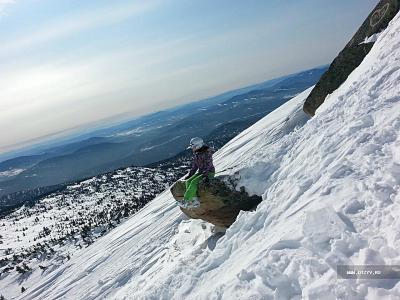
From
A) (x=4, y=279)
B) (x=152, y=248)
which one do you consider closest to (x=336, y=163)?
(x=152, y=248)

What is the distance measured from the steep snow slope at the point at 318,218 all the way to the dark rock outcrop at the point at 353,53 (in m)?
1.63

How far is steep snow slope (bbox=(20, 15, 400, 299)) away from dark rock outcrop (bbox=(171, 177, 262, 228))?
510 mm

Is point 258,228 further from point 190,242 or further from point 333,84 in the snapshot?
point 333,84

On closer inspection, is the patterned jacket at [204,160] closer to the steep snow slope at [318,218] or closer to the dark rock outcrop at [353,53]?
the steep snow slope at [318,218]

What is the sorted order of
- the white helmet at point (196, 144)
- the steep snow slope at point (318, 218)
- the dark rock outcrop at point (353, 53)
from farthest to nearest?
the dark rock outcrop at point (353, 53)
the white helmet at point (196, 144)
the steep snow slope at point (318, 218)

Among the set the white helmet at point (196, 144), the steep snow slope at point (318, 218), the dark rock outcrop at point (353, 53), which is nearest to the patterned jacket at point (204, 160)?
the white helmet at point (196, 144)

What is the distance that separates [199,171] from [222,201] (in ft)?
5.06

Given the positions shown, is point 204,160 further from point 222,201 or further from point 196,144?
point 222,201

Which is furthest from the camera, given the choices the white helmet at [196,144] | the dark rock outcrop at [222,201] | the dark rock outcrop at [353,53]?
the dark rock outcrop at [353,53]

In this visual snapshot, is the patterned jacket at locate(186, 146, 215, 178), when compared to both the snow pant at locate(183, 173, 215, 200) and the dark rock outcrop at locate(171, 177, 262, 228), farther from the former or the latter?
the dark rock outcrop at locate(171, 177, 262, 228)

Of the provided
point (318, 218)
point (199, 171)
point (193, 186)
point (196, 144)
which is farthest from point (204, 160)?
point (318, 218)

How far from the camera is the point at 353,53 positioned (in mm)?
18000

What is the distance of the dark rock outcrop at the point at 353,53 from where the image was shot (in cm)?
1695

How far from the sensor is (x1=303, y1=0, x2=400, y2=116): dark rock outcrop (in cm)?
1695
